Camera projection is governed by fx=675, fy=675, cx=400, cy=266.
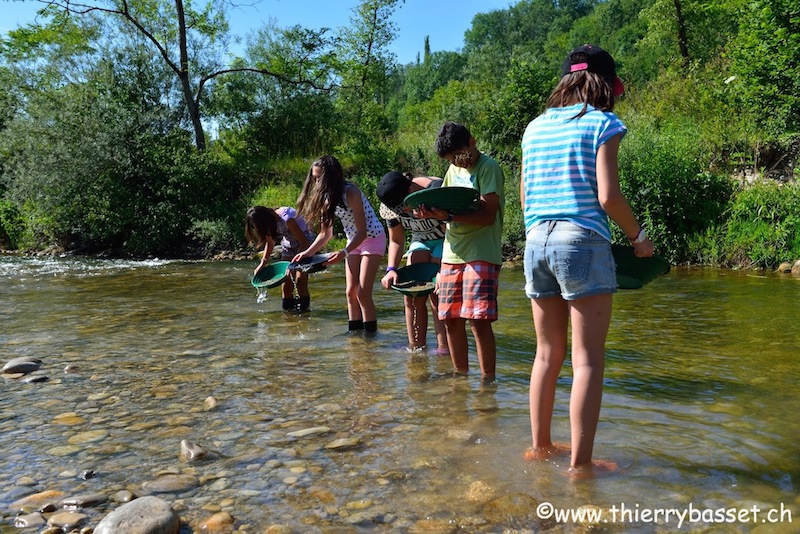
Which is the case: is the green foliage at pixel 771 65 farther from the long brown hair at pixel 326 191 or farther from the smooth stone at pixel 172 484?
the smooth stone at pixel 172 484

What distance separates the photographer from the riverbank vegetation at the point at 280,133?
510 inches

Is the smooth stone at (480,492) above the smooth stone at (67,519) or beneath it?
beneath

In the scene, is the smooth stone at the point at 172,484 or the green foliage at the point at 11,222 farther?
the green foliage at the point at 11,222

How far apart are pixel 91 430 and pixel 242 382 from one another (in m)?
1.27

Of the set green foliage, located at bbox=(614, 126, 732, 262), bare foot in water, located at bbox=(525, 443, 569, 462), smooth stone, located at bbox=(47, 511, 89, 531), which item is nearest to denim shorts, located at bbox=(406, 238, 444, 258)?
bare foot in water, located at bbox=(525, 443, 569, 462)

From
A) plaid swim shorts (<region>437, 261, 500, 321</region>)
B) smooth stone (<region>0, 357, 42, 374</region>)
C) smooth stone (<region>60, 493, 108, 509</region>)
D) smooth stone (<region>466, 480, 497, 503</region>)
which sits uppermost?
plaid swim shorts (<region>437, 261, 500, 321</region>)

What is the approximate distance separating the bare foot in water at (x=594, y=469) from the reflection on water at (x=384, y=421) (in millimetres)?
55

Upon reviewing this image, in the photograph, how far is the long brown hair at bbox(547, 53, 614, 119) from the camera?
2.88 metres

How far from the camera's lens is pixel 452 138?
418cm

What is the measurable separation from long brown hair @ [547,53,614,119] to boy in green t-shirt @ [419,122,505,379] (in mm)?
1234

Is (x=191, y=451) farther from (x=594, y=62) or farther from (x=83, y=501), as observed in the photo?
(x=594, y=62)

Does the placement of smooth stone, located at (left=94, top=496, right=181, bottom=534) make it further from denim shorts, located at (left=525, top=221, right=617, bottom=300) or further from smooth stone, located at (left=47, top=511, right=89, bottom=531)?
denim shorts, located at (left=525, top=221, right=617, bottom=300)

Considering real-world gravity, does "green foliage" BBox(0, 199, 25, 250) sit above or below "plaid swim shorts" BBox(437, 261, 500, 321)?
above

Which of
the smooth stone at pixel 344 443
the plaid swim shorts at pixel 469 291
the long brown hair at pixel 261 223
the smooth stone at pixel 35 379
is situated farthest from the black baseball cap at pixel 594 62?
the long brown hair at pixel 261 223
